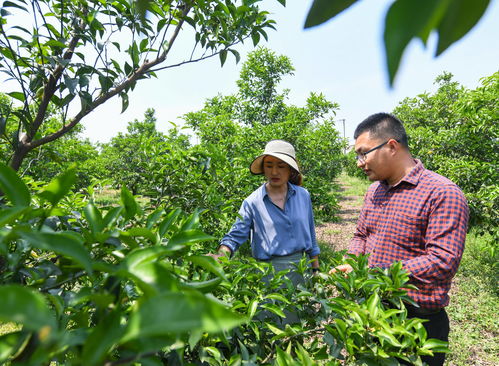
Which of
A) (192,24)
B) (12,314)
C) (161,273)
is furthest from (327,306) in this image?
(192,24)

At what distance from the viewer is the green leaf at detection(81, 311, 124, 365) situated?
40 cm

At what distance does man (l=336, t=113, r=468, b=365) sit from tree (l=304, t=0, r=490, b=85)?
54.8 inches

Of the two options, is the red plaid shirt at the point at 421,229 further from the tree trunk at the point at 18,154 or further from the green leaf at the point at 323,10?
the tree trunk at the point at 18,154

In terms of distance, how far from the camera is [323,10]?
0.76 feet

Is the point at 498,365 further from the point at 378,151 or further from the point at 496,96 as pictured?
the point at 496,96

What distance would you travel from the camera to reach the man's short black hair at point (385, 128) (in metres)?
2.17

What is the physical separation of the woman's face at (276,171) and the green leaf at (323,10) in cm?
243

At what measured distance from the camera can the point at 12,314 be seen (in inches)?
11.8

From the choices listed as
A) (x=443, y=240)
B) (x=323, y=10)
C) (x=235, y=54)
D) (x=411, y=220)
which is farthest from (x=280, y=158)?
(x=323, y=10)

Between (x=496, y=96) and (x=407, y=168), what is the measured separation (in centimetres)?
372

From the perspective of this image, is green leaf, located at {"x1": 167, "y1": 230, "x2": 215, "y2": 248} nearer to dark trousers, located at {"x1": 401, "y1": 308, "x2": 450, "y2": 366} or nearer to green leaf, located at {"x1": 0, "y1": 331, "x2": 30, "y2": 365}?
green leaf, located at {"x1": 0, "y1": 331, "x2": 30, "y2": 365}

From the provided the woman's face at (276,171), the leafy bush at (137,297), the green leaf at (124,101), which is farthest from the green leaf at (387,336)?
the woman's face at (276,171)

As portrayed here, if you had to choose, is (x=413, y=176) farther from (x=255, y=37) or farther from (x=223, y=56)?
(x=223, y=56)

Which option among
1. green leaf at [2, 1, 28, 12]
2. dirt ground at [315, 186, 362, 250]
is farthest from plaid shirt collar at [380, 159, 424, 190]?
dirt ground at [315, 186, 362, 250]
